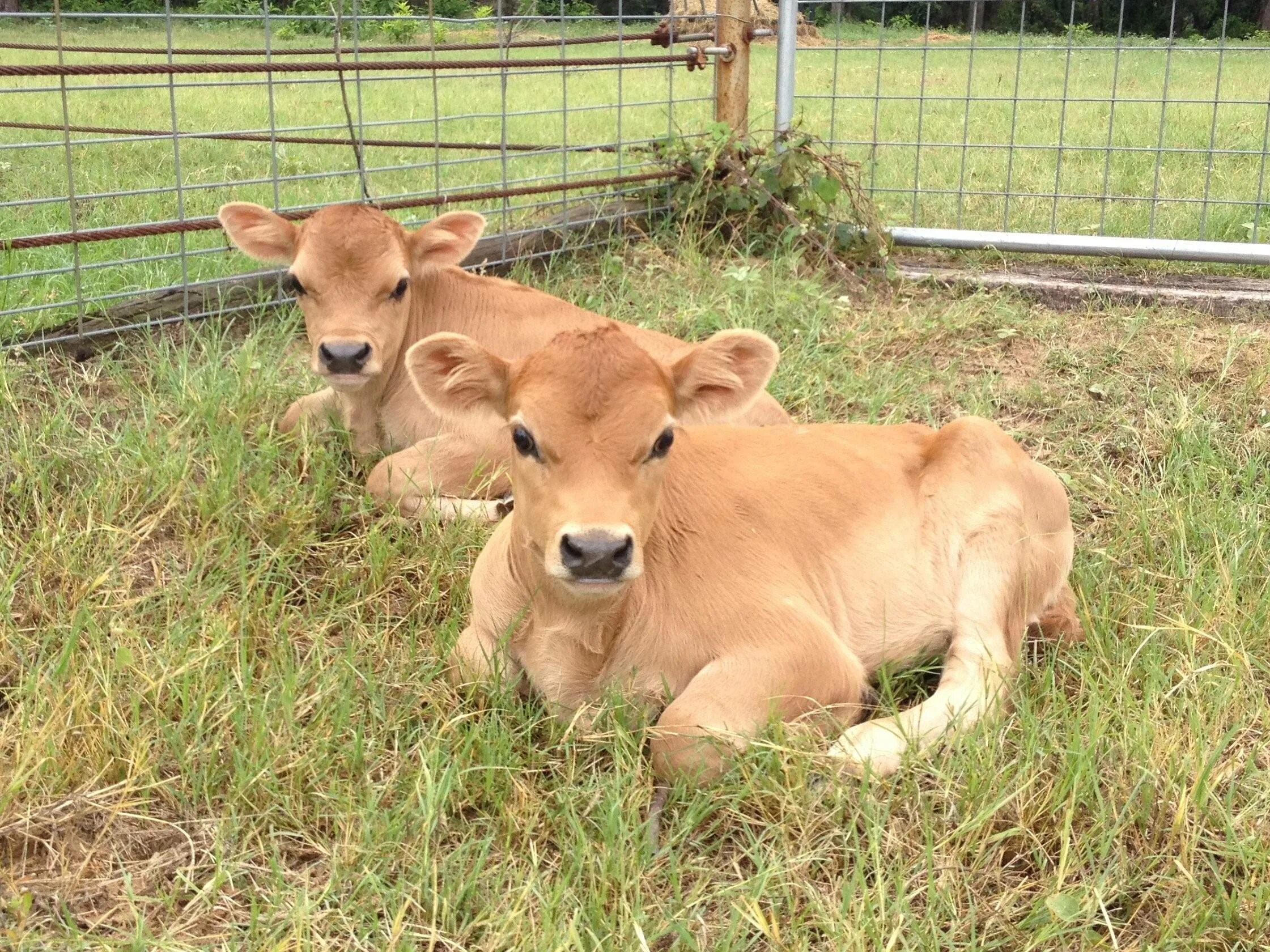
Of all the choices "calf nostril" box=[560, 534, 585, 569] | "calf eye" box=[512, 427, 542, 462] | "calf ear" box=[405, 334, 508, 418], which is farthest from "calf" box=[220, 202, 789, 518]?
"calf nostril" box=[560, 534, 585, 569]

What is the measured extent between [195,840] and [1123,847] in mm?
1957

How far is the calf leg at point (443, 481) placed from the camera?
4.41m

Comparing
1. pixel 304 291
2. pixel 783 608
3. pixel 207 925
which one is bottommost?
pixel 207 925

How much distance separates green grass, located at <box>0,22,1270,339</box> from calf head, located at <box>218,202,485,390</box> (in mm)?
802

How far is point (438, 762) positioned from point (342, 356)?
6.77 ft

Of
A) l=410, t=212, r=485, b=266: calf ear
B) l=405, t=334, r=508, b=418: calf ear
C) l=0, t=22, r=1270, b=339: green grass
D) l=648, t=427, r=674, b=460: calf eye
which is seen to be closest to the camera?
l=648, t=427, r=674, b=460: calf eye

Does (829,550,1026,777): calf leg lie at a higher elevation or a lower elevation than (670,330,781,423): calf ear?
lower

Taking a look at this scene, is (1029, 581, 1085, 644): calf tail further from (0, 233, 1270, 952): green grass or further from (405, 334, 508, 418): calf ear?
(405, 334, 508, 418): calf ear

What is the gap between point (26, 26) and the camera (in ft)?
76.7

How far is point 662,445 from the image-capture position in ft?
10.3

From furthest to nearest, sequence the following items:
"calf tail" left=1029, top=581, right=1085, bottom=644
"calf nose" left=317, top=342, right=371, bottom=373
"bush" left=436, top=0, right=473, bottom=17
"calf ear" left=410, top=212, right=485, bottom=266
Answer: "bush" left=436, top=0, right=473, bottom=17, "calf ear" left=410, top=212, right=485, bottom=266, "calf nose" left=317, top=342, right=371, bottom=373, "calf tail" left=1029, top=581, right=1085, bottom=644

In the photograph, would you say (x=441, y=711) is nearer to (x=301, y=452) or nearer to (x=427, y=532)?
(x=427, y=532)

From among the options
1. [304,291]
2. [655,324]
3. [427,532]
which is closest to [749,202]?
[655,324]

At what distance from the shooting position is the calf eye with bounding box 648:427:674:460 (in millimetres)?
3117
